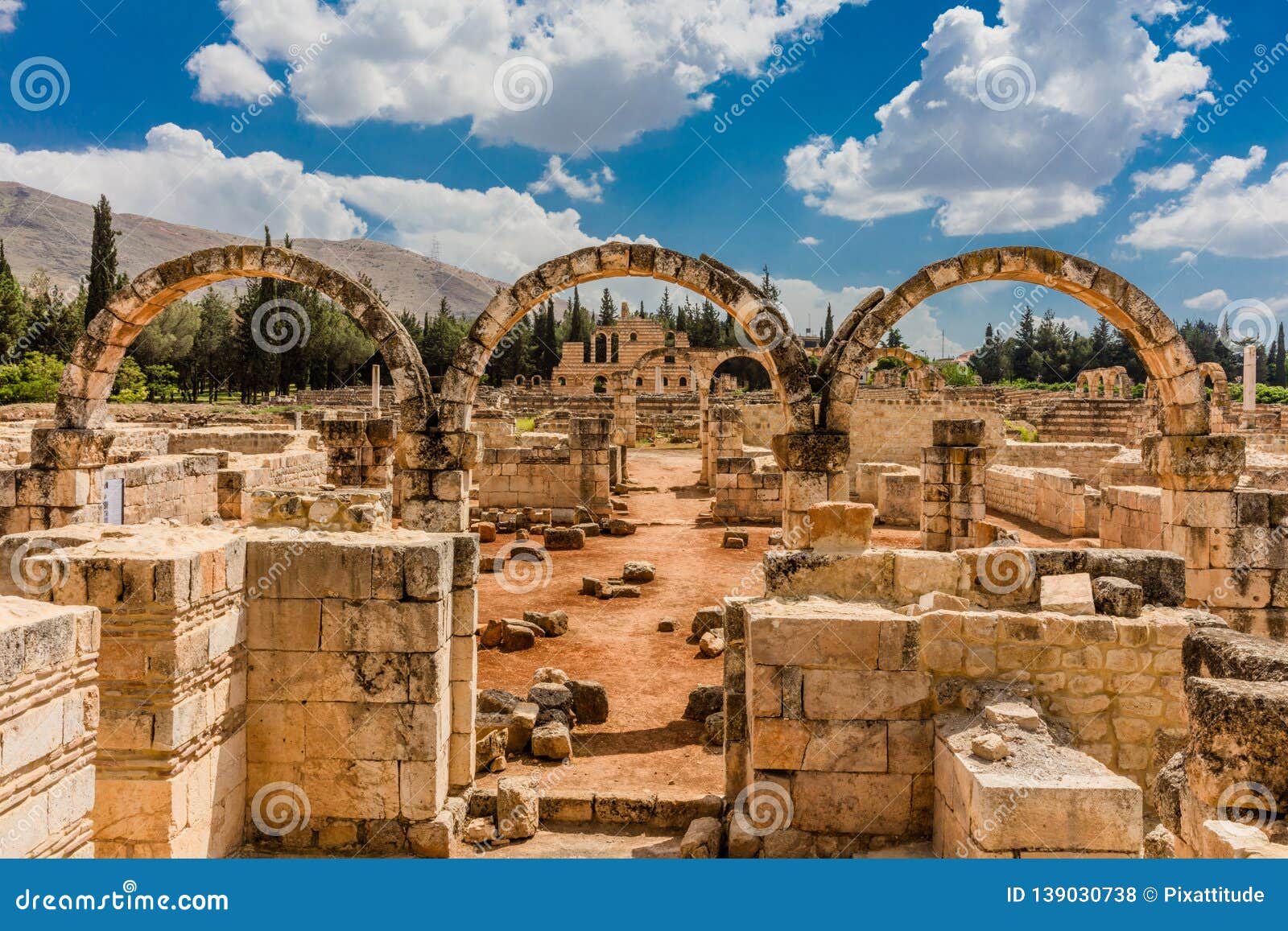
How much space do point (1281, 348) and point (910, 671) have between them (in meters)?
79.9

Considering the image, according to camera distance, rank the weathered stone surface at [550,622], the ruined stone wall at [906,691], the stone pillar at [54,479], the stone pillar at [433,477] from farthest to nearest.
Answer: the weathered stone surface at [550,622]
the stone pillar at [54,479]
the stone pillar at [433,477]
the ruined stone wall at [906,691]

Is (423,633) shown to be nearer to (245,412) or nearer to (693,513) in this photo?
(693,513)

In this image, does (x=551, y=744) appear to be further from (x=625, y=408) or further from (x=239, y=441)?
(x=625, y=408)

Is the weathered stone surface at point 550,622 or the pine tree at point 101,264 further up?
the pine tree at point 101,264

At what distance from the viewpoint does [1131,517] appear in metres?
11.8

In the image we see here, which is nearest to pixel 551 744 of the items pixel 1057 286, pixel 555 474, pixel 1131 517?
pixel 1057 286

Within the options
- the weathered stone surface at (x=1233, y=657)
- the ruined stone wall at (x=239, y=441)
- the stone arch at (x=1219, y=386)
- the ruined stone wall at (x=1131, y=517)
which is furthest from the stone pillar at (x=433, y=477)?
the stone arch at (x=1219, y=386)

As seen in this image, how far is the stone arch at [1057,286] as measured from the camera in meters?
8.41

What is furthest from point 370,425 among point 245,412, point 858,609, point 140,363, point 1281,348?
point 1281,348

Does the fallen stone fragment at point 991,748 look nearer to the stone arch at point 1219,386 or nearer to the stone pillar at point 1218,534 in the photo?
the stone pillar at point 1218,534

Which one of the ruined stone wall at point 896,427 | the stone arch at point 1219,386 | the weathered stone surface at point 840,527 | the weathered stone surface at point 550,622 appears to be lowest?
the weathered stone surface at point 550,622

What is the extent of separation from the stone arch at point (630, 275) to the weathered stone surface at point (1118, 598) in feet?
11.5

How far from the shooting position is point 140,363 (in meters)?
46.6

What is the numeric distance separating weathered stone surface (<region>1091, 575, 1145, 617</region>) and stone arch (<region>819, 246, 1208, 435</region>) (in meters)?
3.44
